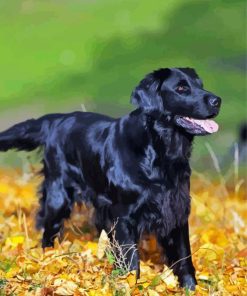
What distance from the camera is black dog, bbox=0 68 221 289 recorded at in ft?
18.6

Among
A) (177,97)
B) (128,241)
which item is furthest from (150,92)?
(128,241)

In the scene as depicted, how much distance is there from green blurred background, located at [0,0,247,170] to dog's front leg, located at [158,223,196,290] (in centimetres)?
708

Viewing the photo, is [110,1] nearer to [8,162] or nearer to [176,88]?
[8,162]

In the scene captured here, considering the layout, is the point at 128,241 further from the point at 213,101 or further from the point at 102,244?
the point at 213,101

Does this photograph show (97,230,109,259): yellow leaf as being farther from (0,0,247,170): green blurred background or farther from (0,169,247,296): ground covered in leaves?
(0,0,247,170): green blurred background

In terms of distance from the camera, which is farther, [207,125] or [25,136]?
[25,136]

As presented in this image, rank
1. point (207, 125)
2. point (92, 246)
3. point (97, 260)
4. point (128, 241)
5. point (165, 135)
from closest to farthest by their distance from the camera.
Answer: point (207, 125) → point (165, 135) → point (128, 241) → point (97, 260) → point (92, 246)

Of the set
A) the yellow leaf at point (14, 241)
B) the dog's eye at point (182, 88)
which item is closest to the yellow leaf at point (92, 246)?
the yellow leaf at point (14, 241)

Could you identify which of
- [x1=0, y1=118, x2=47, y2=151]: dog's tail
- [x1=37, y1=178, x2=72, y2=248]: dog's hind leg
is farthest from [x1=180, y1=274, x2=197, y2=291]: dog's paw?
[x1=0, y1=118, x2=47, y2=151]: dog's tail

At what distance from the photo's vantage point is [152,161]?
227 inches

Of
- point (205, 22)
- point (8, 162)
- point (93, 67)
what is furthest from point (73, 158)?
point (205, 22)

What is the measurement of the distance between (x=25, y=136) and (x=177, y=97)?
1759 millimetres

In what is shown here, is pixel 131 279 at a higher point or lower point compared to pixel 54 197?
lower

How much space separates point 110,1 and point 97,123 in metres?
13.1
